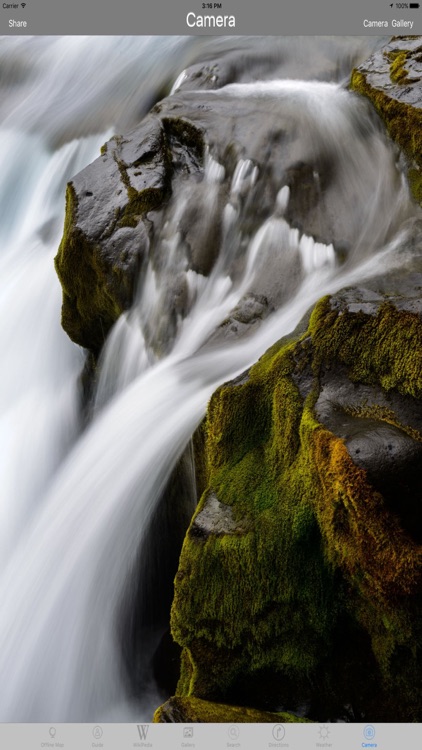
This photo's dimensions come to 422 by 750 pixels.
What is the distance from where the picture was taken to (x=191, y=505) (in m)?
3.41

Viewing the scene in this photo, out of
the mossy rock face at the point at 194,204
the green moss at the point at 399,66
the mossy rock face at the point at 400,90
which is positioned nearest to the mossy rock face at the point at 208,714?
the mossy rock face at the point at 194,204

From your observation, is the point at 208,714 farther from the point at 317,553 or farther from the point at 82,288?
the point at 82,288

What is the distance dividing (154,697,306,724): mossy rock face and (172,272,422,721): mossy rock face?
10cm

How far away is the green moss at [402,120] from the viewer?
4.24m

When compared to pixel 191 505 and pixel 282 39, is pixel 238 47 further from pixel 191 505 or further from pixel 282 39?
pixel 191 505

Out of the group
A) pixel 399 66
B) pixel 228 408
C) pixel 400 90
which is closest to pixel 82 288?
pixel 228 408

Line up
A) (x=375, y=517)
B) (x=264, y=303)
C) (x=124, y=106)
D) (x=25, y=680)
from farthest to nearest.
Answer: (x=124, y=106)
(x=264, y=303)
(x=25, y=680)
(x=375, y=517)

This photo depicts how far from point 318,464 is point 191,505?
1225mm
